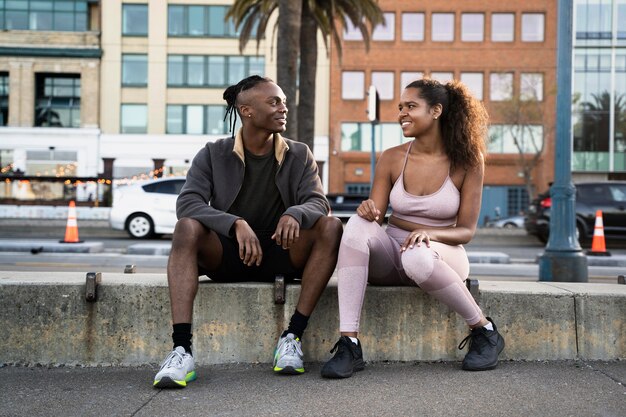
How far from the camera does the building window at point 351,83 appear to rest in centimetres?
4147

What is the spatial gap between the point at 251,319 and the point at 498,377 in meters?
1.28

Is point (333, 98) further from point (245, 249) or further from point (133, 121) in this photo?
point (245, 249)

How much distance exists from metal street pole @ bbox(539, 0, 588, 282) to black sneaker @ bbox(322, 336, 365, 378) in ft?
18.1

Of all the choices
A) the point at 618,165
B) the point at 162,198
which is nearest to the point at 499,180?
the point at 618,165

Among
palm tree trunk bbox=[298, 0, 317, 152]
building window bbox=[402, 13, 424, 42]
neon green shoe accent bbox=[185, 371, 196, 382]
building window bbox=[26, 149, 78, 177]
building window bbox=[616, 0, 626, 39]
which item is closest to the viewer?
neon green shoe accent bbox=[185, 371, 196, 382]

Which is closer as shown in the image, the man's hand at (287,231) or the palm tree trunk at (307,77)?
the man's hand at (287,231)

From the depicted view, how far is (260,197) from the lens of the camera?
3932 millimetres

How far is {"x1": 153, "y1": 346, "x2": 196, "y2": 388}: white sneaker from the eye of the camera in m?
3.28

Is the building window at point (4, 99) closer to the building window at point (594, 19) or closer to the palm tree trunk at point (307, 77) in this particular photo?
the palm tree trunk at point (307, 77)

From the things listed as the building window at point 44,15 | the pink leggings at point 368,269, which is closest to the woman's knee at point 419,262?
the pink leggings at point 368,269

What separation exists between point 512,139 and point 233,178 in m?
39.2

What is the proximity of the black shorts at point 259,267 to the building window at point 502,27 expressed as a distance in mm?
40383

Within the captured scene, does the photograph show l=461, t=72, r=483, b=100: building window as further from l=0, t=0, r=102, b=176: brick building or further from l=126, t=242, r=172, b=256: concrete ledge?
l=126, t=242, r=172, b=256: concrete ledge

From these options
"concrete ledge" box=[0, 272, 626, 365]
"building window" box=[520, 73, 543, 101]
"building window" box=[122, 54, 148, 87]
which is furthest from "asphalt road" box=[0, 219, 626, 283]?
"building window" box=[122, 54, 148, 87]
